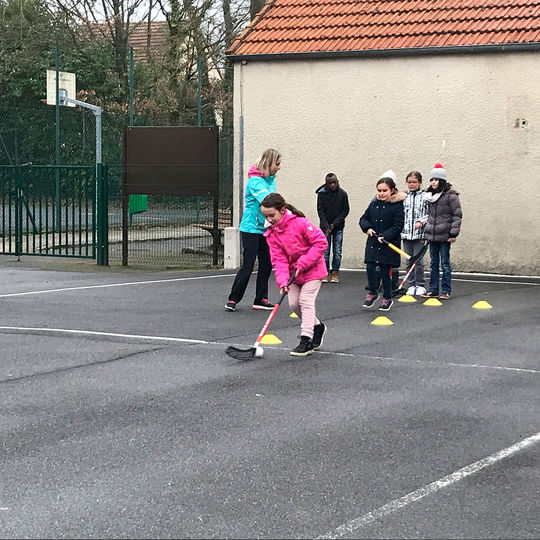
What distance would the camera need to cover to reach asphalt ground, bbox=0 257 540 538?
4.92 m

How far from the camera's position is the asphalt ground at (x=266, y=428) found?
4.92m

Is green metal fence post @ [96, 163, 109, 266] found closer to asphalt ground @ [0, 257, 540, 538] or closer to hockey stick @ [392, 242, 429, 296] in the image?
hockey stick @ [392, 242, 429, 296]

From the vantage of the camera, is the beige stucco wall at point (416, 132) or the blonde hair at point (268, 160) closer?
the blonde hair at point (268, 160)

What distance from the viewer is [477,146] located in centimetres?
1680

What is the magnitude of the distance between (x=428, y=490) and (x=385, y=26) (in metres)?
13.6

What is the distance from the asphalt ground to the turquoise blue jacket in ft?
3.68

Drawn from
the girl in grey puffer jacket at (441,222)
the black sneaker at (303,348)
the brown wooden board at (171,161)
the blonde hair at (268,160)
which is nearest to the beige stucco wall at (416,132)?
the brown wooden board at (171,161)

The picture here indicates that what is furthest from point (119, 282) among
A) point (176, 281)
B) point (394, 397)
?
point (394, 397)

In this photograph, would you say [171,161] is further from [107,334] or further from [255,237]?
[107,334]

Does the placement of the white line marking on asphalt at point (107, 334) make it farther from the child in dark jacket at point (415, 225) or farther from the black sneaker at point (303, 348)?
the child in dark jacket at point (415, 225)

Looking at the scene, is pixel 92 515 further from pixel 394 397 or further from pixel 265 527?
pixel 394 397

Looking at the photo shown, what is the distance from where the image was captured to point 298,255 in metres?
9.34

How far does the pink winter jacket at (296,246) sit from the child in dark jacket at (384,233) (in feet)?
9.45

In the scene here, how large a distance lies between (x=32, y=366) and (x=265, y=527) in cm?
420
